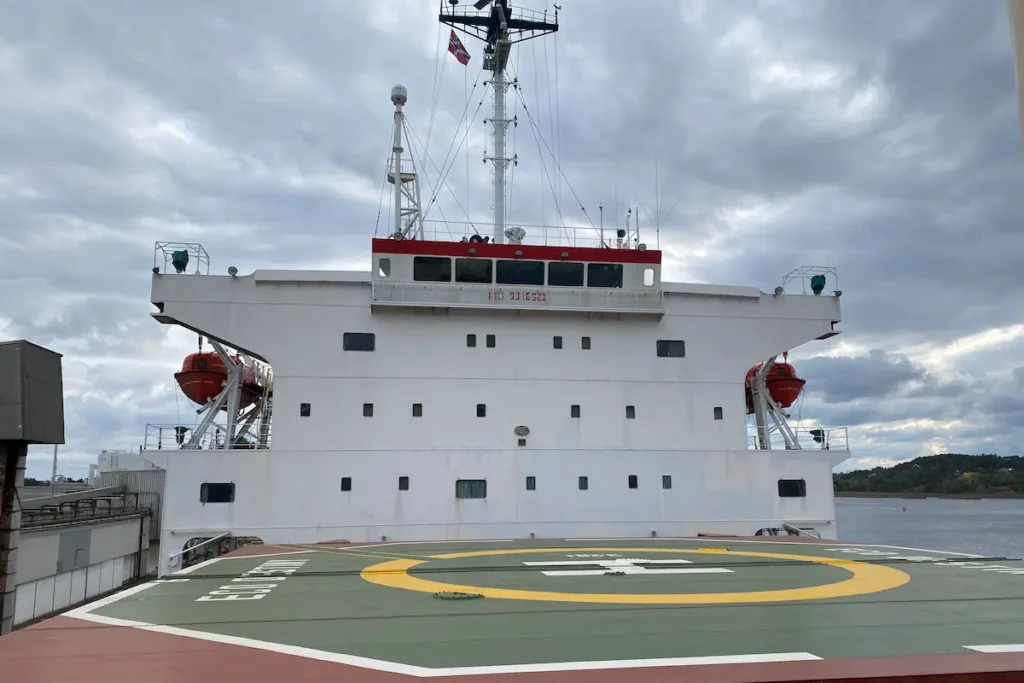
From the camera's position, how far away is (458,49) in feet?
72.2

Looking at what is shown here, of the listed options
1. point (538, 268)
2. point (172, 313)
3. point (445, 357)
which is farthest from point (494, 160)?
point (172, 313)

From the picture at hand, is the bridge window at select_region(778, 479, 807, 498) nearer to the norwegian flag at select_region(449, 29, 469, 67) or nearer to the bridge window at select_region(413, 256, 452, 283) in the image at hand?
the bridge window at select_region(413, 256, 452, 283)

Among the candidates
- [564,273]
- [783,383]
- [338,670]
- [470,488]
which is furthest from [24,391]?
[783,383]

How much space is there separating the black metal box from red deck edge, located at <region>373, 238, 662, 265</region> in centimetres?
1164

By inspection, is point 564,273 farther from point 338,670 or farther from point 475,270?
point 338,670

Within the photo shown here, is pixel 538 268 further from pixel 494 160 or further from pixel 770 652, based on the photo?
pixel 770 652

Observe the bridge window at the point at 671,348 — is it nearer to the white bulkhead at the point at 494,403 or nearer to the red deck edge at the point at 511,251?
the white bulkhead at the point at 494,403

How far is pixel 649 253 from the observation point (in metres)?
18.5

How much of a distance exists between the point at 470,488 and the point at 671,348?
239 inches

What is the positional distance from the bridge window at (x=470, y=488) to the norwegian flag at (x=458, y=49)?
12552mm

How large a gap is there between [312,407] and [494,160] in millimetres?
8455

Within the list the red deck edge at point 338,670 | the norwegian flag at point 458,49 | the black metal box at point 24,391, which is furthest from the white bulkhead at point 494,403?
the red deck edge at point 338,670

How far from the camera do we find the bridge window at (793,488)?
17.7 m

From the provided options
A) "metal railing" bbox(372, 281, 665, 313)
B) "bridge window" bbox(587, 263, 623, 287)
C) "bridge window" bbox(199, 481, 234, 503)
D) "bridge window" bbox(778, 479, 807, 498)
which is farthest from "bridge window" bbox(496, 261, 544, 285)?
"bridge window" bbox(199, 481, 234, 503)
